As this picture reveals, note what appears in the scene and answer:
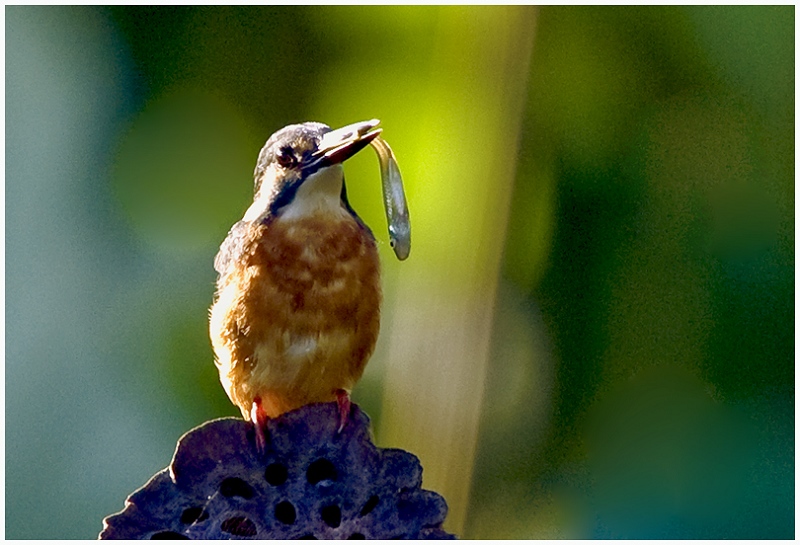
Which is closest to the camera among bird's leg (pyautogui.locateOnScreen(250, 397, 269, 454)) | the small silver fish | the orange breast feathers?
bird's leg (pyautogui.locateOnScreen(250, 397, 269, 454))

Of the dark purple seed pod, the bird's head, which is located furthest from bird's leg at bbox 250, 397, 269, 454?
the bird's head

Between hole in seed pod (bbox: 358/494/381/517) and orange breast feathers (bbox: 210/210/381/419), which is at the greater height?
orange breast feathers (bbox: 210/210/381/419)

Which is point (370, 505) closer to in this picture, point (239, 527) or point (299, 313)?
point (239, 527)

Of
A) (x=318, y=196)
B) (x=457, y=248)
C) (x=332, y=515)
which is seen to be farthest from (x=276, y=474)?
(x=318, y=196)

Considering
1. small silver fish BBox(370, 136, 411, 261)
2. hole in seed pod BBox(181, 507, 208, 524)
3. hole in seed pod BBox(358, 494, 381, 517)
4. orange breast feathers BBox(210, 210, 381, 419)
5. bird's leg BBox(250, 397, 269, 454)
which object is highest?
small silver fish BBox(370, 136, 411, 261)

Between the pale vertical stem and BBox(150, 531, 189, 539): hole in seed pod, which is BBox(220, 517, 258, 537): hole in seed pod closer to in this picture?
BBox(150, 531, 189, 539): hole in seed pod

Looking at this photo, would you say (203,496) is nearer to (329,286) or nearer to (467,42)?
(329,286)
